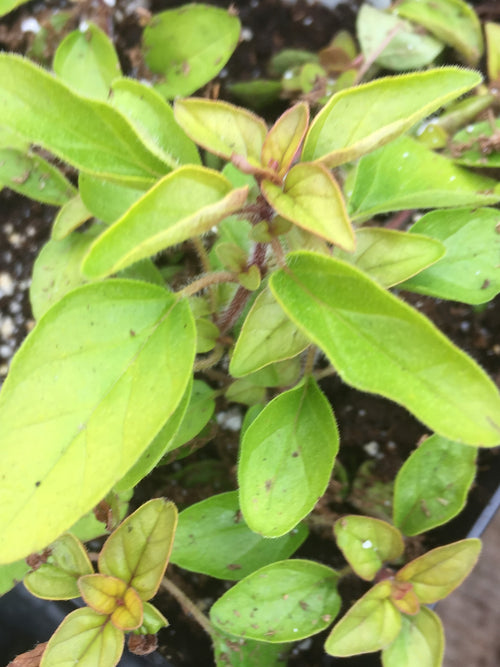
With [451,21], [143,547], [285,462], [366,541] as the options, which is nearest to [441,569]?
[366,541]

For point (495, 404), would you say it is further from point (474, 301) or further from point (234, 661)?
point (234, 661)

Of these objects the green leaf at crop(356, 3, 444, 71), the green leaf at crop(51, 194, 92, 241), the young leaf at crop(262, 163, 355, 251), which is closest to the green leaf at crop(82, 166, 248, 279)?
the young leaf at crop(262, 163, 355, 251)

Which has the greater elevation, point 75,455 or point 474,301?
point 75,455

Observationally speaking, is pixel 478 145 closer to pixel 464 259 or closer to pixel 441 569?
pixel 464 259

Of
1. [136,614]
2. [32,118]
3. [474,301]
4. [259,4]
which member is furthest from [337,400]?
[259,4]

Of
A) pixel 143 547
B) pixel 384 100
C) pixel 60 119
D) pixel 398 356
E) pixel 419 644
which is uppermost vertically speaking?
pixel 60 119
